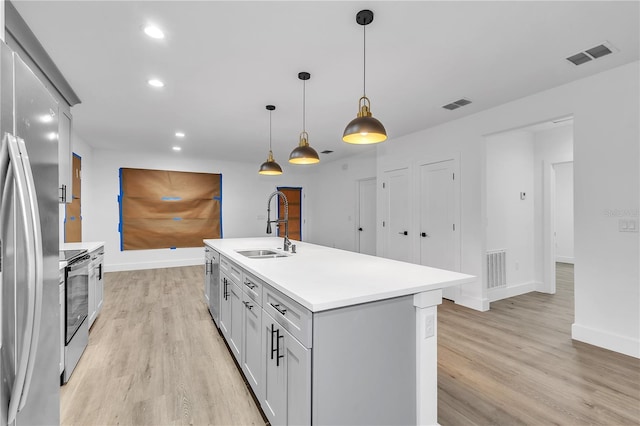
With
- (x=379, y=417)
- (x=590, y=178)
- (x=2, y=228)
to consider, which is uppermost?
(x=590, y=178)

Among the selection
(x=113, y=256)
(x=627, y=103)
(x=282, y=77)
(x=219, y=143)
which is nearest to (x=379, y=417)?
(x=282, y=77)

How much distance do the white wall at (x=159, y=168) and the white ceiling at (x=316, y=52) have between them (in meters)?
2.56

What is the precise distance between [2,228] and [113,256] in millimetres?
6550

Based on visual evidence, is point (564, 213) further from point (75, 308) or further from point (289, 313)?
point (75, 308)

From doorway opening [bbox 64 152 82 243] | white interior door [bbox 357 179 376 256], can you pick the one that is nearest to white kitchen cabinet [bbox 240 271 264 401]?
doorway opening [bbox 64 152 82 243]

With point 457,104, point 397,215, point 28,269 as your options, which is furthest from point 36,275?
point 397,215

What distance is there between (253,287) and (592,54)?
11.1 ft

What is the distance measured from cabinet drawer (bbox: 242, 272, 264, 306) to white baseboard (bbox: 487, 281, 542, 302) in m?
3.74

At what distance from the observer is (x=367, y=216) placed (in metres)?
6.89

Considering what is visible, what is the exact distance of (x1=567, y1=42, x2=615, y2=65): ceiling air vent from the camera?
8.05ft

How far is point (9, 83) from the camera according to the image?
3.17 feet

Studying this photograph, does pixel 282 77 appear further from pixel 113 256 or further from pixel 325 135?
pixel 113 256

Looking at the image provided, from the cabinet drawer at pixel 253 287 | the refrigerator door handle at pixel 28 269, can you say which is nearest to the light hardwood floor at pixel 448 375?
the cabinet drawer at pixel 253 287

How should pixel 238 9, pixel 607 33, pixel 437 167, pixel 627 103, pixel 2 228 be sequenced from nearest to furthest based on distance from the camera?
pixel 2 228 → pixel 238 9 → pixel 607 33 → pixel 627 103 → pixel 437 167
